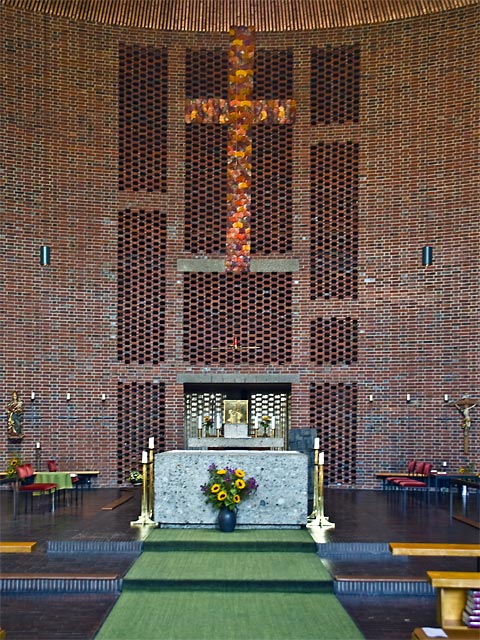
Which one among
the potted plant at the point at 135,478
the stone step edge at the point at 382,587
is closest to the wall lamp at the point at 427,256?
the potted plant at the point at 135,478

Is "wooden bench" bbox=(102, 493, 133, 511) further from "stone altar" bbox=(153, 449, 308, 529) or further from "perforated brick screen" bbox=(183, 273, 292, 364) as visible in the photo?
"perforated brick screen" bbox=(183, 273, 292, 364)

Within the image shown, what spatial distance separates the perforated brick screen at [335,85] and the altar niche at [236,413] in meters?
5.24

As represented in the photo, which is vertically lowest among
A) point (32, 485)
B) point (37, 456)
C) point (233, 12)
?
point (32, 485)

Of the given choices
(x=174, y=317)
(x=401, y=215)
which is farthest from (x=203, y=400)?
(x=401, y=215)

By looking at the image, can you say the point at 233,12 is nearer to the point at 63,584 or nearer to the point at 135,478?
the point at 135,478

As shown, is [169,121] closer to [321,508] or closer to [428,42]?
[428,42]

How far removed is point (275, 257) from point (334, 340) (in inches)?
73.6

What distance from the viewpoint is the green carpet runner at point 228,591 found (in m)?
5.71

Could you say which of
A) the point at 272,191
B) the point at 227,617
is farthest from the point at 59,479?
the point at 272,191

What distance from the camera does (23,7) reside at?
1372 cm

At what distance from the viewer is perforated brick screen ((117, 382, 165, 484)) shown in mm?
13797

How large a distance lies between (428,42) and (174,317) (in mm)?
6745

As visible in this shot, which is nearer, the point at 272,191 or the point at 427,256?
the point at 427,256

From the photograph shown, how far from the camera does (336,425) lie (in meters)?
13.9
